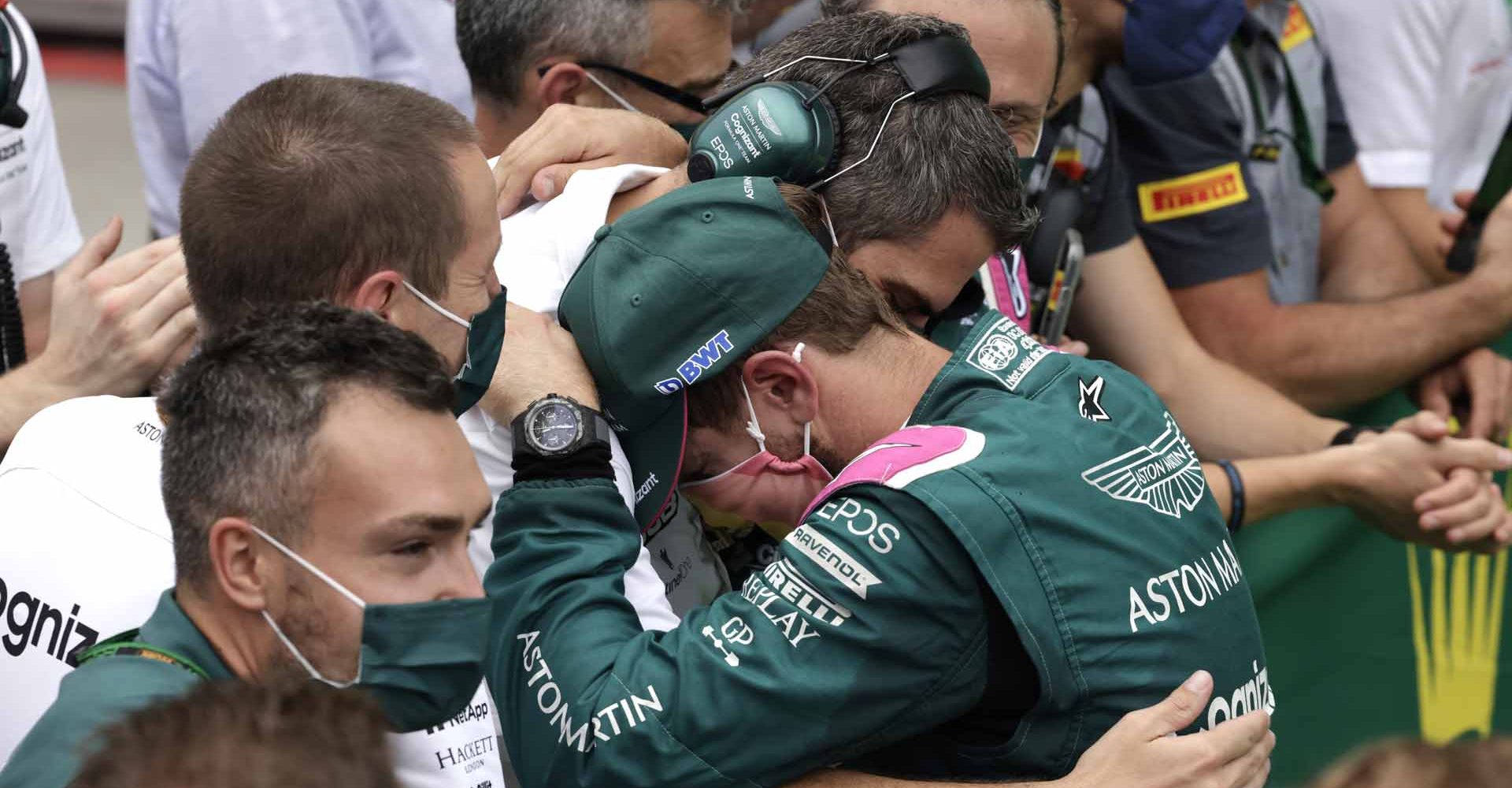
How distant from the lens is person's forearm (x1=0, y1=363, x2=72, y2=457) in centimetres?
274

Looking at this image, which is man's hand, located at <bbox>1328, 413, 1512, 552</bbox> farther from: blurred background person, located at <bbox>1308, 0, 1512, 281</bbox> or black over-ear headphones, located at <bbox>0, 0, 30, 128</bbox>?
black over-ear headphones, located at <bbox>0, 0, 30, 128</bbox>

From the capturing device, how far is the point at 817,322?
245 centimetres

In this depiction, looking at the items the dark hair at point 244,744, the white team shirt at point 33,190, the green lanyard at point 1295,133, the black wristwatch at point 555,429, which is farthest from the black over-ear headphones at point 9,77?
the green lanyard at point 1295,133

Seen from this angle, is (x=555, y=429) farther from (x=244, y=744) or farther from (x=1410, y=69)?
(x=1410, y=69)

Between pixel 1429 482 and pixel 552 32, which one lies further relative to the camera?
pixel 1429 482

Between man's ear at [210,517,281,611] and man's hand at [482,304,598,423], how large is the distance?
0.58 meters

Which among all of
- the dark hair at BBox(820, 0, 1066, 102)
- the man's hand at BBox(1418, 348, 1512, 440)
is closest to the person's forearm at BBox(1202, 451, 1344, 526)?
the man's hand at BBox(1418, 348, 1512, 440)

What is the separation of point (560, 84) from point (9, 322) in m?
1.27

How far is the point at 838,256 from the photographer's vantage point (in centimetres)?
252

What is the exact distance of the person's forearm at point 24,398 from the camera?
108 inches

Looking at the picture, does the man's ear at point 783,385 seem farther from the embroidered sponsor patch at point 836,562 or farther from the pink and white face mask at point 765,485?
the embroidered sponsor patch at point 836,562

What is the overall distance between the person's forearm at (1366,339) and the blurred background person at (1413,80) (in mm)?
344

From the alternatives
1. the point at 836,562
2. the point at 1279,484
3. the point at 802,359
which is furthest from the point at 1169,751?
the point at 1279,484

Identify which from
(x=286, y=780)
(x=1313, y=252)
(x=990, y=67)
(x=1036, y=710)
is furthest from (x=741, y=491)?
(x=1313, y=252)
